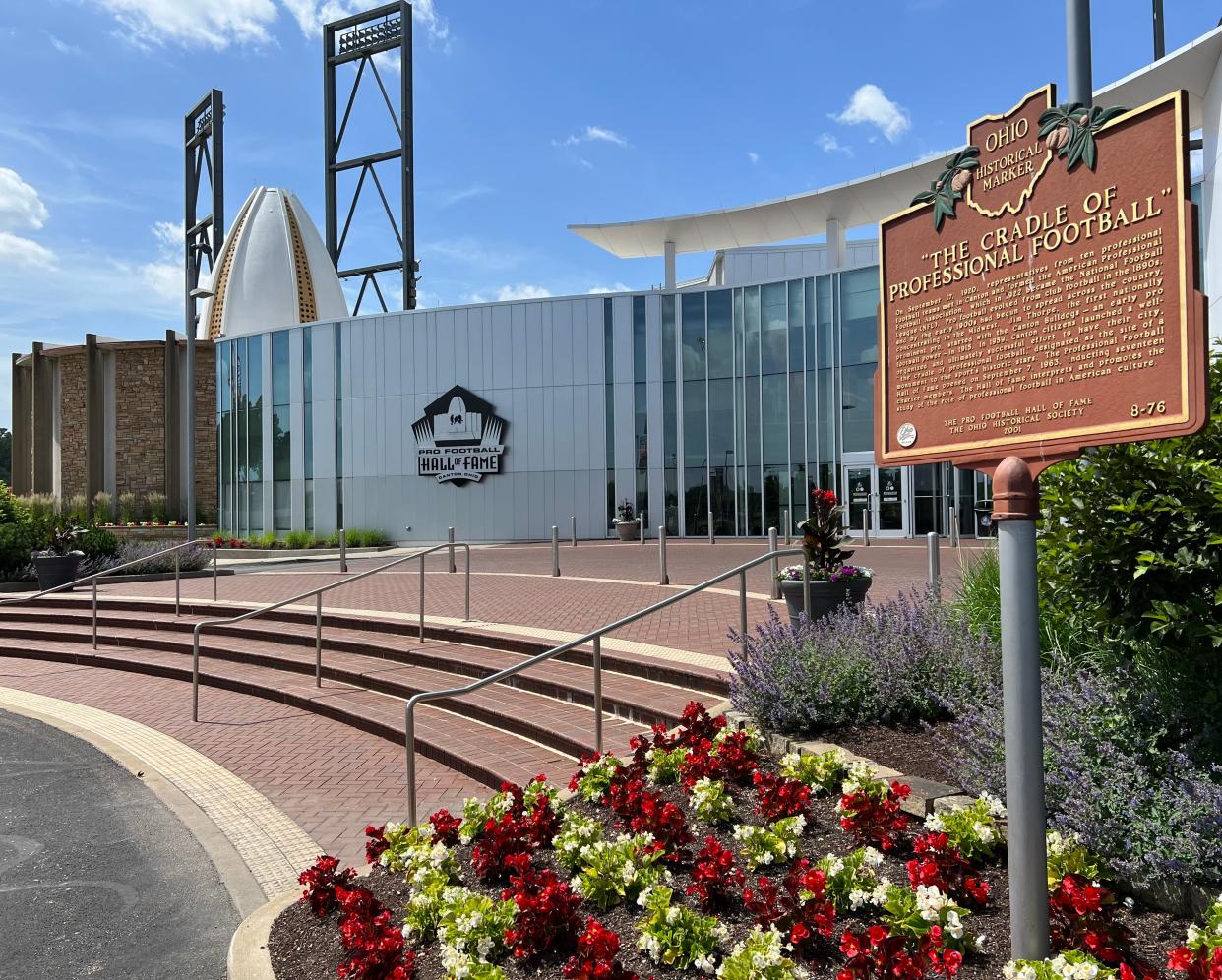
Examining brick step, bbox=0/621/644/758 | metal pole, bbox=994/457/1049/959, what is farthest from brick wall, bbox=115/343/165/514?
metal pole, bbox=994/457/1049/959

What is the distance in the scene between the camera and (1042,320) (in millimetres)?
3150

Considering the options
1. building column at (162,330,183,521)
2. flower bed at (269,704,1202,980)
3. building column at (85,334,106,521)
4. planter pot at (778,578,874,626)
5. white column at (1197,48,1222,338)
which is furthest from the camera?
building column at (162,330,183,521)

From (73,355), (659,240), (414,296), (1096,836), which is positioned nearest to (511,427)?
(659,240)

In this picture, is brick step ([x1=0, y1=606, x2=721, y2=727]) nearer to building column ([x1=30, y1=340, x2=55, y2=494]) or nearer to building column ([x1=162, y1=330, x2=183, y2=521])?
building column ([x1=162, y1=330, x2=183, y2=521])

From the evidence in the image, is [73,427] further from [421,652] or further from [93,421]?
[421,652]

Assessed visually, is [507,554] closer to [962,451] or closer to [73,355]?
[962,451]

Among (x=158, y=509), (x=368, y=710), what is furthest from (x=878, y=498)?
(x=158, y=509)

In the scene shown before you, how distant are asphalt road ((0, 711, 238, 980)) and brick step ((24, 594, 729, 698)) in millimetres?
3853

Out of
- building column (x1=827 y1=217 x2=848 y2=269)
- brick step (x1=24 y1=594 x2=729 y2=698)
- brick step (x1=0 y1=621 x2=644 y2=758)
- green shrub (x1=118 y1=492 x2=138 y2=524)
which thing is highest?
building column (x1=827 y1=217 x2=848 y2=269)

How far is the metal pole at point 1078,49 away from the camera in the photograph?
3486mm

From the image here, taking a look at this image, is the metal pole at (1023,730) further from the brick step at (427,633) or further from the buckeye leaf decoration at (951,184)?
the brick step at (427,633)

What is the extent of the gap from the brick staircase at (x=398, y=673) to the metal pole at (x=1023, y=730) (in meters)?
4.08

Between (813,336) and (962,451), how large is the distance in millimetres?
27622

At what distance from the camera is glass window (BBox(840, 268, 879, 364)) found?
28.6 meters
